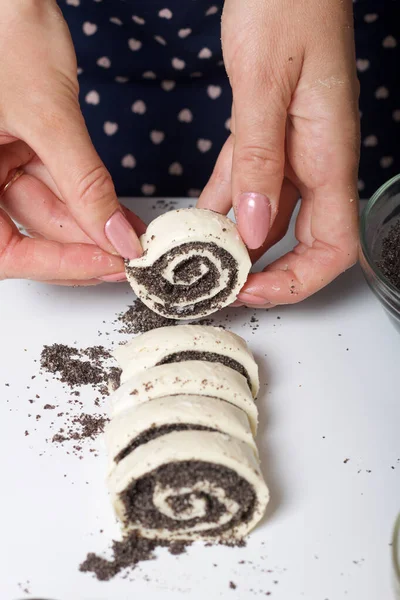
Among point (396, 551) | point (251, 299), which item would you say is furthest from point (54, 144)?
point (396, 551)

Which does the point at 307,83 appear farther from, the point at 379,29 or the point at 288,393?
the point at 288,393

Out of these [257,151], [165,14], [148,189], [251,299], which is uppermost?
[165,14]

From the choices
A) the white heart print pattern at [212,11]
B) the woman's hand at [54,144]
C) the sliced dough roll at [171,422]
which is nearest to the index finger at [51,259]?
the woman's hand at [54,144]

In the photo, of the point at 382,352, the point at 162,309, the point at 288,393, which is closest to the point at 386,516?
the point at 288,393

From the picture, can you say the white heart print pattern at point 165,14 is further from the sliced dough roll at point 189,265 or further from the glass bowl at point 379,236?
the glass bowl at point 379,236

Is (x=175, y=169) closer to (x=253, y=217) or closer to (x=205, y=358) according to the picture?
(x=253, y=217)
